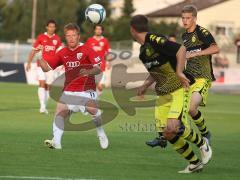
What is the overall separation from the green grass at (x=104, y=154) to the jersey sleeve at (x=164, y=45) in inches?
65.9

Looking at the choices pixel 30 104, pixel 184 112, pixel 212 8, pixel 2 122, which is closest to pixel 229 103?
pixel 30 104

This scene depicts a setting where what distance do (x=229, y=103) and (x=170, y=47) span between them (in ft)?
67.7

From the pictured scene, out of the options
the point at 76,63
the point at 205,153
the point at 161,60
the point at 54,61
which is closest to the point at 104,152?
the point at 76,63

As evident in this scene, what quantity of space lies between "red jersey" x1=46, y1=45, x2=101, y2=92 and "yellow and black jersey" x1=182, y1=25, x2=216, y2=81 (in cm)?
158

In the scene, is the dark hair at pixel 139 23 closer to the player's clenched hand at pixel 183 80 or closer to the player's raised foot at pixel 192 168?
the player's clenched hand at pixel 183 80

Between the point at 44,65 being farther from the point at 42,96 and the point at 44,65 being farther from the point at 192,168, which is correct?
the point at 42,96

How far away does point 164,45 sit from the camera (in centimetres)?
→ 1067

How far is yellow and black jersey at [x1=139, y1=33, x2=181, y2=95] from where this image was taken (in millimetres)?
10695

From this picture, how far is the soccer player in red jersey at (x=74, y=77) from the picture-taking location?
13.3 metres

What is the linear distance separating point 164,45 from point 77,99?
327 cm

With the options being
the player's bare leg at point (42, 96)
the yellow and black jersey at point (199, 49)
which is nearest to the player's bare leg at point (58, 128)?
the yellow and black jersey at point (199, 49)

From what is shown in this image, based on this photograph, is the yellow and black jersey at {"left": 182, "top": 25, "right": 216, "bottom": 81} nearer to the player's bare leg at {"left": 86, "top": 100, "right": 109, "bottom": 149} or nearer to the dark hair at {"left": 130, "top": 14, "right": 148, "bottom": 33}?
the player's bare leg at {"left": 86, "top": 100, "right": 109, "bottom": 149}

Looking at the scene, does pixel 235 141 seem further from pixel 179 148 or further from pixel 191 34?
pixel 179 148

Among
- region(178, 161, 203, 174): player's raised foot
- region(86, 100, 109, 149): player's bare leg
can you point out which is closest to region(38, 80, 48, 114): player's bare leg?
region(86, 100, 109, 149): player's bare leg
